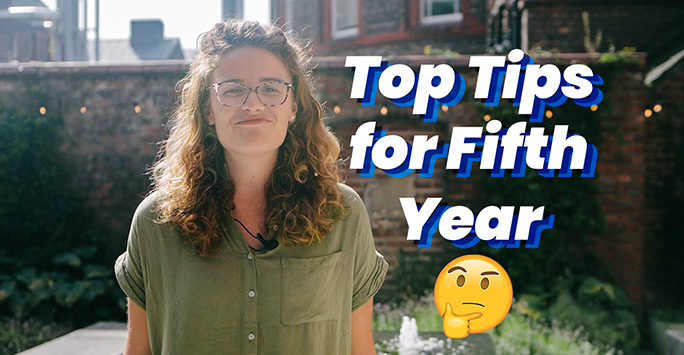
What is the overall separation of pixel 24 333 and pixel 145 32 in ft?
65.4

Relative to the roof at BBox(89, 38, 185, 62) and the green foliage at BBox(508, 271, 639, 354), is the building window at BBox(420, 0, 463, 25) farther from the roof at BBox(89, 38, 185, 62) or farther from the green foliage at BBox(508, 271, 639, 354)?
the roof at BBox(89, 38, 185, 62)

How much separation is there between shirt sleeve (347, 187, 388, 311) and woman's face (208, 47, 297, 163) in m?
0.29

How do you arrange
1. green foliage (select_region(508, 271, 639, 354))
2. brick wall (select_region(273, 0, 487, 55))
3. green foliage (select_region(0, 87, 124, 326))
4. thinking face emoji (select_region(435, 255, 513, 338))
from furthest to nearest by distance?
1. brick wall (select_region(273, 0, 487, 55))
2. green foliage (select_region(0, 87, 124, 326))
3. green foliage (select_region(508, 271, 639, 354))
4. thinking face emoji (select_region(435, 255, 513, 338))

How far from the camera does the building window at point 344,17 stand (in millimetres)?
11945

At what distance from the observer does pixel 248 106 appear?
1.41 metres

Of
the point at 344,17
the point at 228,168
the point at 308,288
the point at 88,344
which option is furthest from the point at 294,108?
the point at 344,17

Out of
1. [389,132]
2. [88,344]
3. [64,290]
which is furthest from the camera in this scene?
[389,132]

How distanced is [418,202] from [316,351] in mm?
4462

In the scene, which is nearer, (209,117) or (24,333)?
(209,117)

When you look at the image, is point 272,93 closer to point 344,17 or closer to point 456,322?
point 456,322

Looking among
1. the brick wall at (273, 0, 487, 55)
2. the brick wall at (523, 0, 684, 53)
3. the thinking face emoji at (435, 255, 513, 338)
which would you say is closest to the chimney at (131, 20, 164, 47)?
the brick wall at (273, 0, 487, 55)

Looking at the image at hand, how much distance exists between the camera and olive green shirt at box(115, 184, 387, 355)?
1.40 metres

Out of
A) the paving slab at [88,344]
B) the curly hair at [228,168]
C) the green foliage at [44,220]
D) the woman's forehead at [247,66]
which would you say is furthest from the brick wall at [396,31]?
the woman's forehead at [247,66]

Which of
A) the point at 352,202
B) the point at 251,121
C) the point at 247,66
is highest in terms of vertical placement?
the point at 247,66
